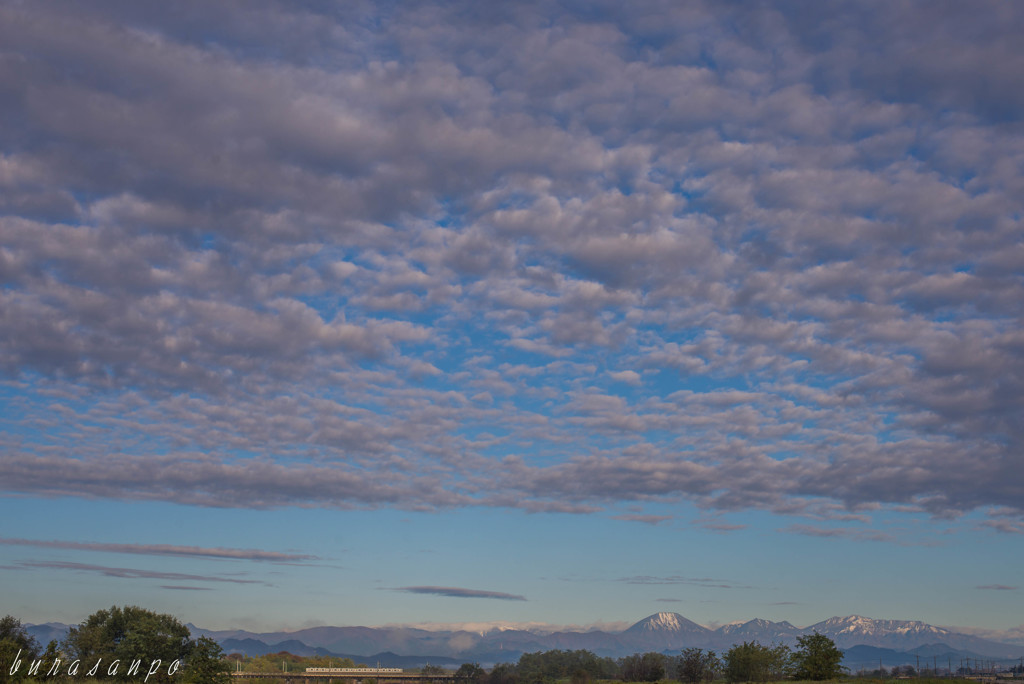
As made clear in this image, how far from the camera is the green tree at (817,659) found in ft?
279

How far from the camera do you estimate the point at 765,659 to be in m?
102

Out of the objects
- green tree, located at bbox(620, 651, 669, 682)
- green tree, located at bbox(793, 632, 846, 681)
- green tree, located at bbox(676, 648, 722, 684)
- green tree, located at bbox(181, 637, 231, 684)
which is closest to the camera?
green tree, located at bbox(181, 637, 231, 684)

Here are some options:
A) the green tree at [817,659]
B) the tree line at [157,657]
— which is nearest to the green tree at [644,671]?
the tree line at [157,657]

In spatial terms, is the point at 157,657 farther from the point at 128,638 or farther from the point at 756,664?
the point at 756,664

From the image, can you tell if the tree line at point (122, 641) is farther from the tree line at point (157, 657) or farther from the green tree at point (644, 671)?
the green tree at point (644, 671)

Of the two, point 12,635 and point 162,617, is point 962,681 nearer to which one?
point 162,617

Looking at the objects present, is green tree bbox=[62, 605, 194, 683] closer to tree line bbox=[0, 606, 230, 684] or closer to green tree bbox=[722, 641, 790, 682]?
tree line bbox=[0, 606, 230, 684]

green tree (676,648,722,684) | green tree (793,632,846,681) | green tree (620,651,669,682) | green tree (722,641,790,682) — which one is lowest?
green tree (620,651,669,682)

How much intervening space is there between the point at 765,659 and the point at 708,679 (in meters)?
32.8

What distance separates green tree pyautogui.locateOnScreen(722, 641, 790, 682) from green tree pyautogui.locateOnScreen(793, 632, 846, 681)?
912 centimetres

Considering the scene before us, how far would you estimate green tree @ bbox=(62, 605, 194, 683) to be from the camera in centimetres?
12256

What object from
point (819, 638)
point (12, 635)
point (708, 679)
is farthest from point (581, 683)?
Result: point (12, 635)

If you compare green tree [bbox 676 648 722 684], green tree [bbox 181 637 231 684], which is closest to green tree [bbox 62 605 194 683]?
green tree [bbox 181 637 231 684]

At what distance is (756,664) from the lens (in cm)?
10106
